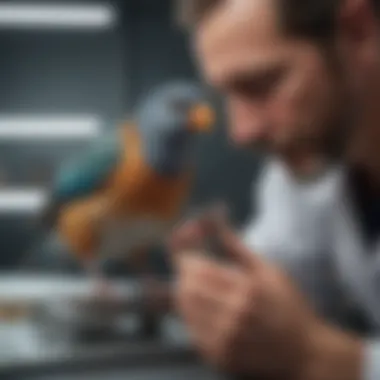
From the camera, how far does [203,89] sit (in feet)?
2.27

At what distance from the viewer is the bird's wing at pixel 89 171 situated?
2.26 ft

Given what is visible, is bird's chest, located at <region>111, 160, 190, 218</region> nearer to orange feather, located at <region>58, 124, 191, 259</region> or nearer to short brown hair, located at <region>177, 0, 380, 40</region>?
orange feather, located at <region>58, 124, 191, 259</region>

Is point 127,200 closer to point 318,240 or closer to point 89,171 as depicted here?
point 89,171

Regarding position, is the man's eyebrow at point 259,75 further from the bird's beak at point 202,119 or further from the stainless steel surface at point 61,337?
the stainless steel surface at point 61,337

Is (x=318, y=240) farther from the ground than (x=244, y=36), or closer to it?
closer to it

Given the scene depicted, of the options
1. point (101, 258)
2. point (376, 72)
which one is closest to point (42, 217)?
point (101, 258)

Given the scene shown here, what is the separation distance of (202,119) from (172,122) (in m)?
0.02

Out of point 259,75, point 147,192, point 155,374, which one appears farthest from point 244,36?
point 155,374

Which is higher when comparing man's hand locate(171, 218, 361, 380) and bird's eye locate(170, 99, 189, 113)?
bird's eye locate(170, 99, 189, 113)

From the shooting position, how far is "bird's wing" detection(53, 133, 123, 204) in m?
0.69

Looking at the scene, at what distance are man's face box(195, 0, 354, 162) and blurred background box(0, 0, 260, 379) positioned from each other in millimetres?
41

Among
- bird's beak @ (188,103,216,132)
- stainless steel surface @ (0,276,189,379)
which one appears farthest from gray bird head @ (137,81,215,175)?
stainless steel surface @ (0,276,189,379)

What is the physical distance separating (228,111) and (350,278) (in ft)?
0.53

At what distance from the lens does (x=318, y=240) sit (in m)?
0.72
